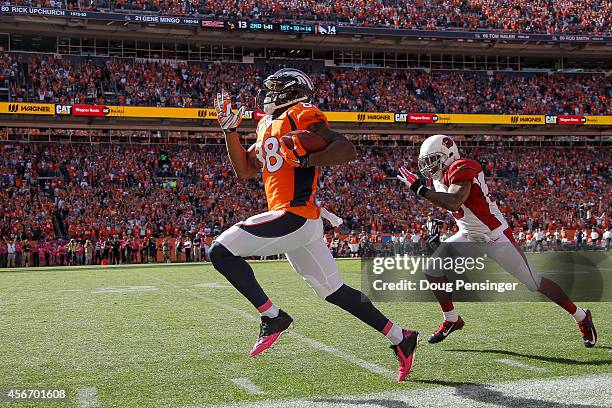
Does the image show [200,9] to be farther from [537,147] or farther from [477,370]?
[477,370]

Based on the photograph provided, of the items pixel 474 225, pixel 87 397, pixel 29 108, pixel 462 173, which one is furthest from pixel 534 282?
pixel 29 108

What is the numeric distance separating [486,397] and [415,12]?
36513 mm

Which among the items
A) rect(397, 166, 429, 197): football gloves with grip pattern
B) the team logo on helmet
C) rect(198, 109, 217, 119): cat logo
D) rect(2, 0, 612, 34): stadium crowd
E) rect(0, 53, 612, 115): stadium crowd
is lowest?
rect(397, 166, 429, 197): football gloves with grip pattern

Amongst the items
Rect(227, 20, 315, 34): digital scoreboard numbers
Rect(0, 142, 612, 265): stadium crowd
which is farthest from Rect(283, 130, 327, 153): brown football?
Rect(227, 20, 315, 34): digital scoreboard numbers

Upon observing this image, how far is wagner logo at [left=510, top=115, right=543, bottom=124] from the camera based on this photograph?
36719mm

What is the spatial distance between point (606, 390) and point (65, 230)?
24725 mm

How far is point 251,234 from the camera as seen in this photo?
4.27 meters

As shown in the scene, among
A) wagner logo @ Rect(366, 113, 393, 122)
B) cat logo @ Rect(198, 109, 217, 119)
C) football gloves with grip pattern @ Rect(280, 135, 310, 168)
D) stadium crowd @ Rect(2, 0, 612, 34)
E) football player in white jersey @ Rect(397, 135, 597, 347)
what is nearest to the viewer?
football gloves with grip pattern @ Rect(280, 135, 310, 168)

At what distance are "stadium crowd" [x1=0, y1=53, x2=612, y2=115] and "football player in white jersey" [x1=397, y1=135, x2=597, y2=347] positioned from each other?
87.7 feet

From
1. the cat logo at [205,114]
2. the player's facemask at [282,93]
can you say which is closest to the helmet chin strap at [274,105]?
the player's facemask at [282,93]

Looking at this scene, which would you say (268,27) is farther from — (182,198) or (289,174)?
(289,174)

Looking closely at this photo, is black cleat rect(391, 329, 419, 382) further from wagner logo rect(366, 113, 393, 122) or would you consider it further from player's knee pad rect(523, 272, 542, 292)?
wagner logo rect(366, 113, 393, 122)

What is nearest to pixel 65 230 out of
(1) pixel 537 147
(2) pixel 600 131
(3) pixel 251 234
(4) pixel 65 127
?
(4) pixel 65 127

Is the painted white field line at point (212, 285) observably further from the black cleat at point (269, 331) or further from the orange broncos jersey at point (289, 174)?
the orange broncos jersey at point (289, 174)
